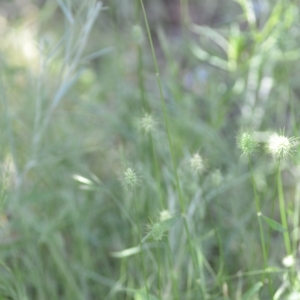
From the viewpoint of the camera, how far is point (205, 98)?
1.47m

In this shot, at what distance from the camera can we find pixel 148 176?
3.97 ft

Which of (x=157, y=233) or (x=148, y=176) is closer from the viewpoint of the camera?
(x=157, y=233)

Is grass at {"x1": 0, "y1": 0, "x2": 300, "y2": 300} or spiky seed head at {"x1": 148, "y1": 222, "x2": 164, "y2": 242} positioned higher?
spiky seed head at {"x1": 148, "y1": 222, "x2": 164, "y2": 242}

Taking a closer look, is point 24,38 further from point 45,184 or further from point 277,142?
point 277,142

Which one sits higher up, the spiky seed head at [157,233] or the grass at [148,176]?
the spiky seed head at [157,233]

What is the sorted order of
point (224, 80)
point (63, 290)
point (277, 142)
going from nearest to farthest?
point (277, 142), point (63, 290), point (224, 80)

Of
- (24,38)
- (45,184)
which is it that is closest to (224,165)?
(45,184)

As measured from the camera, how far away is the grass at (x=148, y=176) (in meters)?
1.09

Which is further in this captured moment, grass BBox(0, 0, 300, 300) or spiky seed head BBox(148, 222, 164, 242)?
grass BBox(0, 0, 300, 300)

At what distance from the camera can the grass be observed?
3.58 ft

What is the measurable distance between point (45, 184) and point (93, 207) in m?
0.15

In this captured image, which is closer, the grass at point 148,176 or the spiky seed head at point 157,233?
the spiky seed head at point 157,233

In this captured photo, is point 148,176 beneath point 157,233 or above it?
beneath

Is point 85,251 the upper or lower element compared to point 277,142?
lower
